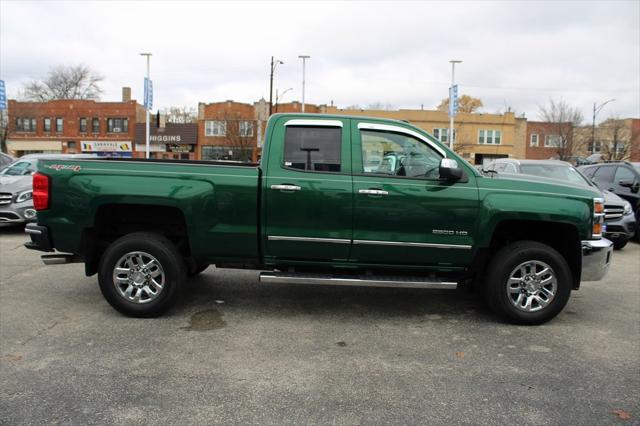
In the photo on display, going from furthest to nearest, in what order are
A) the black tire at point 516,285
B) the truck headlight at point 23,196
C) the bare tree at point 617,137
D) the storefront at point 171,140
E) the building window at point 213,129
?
1. the building window at point 213,129
2. the storefront at point 171,140
3. the bare tree at point 617,137
4. the truck headlight at point 23,196
5. the black tire at point 516,285

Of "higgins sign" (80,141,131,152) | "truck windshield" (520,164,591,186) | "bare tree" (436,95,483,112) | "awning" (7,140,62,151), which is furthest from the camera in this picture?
"bare tree" (436,95,483,112)

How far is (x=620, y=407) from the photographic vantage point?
3330 mm

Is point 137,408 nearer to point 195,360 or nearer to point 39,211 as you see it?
point 195,360

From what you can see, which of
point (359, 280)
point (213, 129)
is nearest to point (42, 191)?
point (359, 280)

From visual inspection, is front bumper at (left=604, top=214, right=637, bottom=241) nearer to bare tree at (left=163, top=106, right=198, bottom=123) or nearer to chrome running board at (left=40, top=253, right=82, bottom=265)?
chrome running board at (left=40, top=253, right=82, bottom=265)

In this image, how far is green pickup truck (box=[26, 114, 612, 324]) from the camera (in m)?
4.72

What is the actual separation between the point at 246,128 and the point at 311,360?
51.9 metres

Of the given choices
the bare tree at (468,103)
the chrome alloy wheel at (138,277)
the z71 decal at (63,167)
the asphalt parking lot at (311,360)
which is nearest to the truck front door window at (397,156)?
the asphalt parking lot at (311,360)

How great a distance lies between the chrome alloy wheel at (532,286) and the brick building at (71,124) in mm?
56278

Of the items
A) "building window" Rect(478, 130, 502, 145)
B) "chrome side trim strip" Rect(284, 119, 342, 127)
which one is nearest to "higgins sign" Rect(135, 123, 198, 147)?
"building window" Rect(478, 130, 502, 145)

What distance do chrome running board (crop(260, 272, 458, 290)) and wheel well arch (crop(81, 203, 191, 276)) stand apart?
1035 mm

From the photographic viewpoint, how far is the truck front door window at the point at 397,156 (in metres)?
4.83

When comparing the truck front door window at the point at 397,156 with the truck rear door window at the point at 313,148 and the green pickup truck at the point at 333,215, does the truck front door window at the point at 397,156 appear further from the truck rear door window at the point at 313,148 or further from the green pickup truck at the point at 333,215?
the truck rear door window at the point at 313,148

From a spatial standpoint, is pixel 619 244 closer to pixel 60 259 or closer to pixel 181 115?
pixel 60 259
